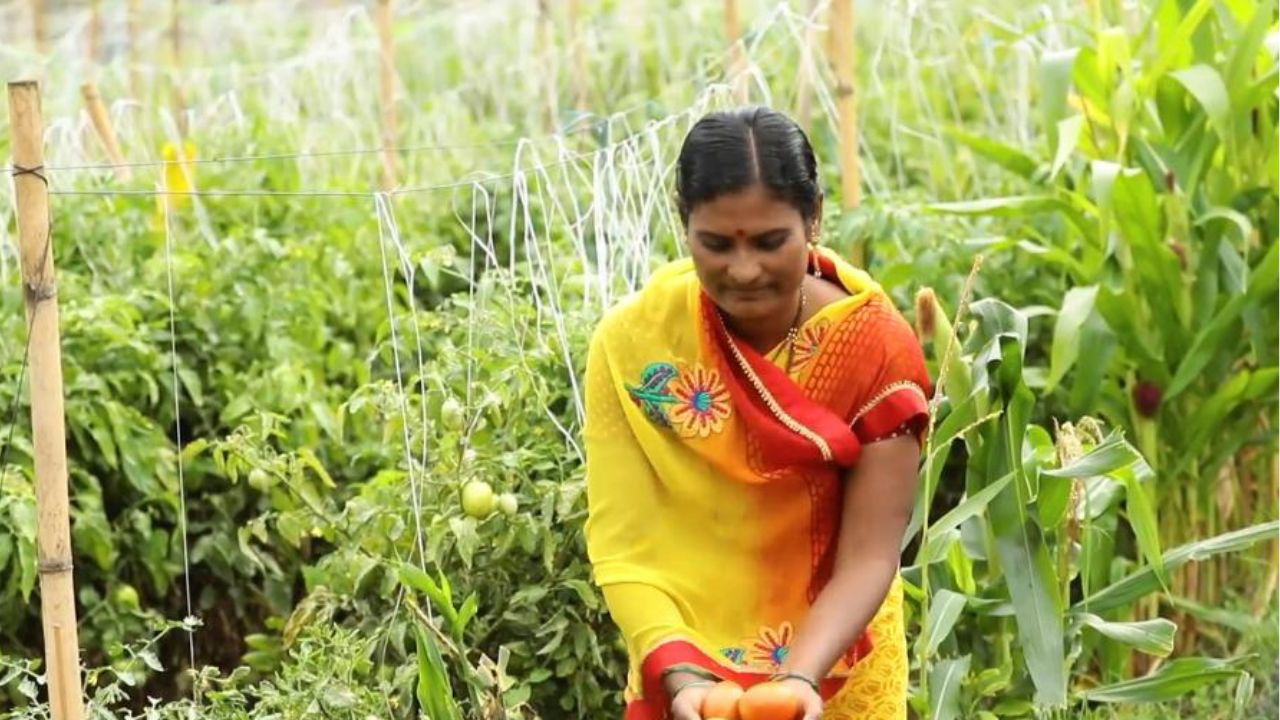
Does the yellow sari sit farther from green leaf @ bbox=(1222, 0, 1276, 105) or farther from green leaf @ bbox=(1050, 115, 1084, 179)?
green leaf @ bbox=(1222, 0, 1276, 105)

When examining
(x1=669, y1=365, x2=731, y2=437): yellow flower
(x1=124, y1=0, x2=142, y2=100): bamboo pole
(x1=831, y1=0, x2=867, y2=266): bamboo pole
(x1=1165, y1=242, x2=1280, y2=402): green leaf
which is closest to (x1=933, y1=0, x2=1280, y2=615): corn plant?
(x1=1165, y1=242, x2=1280, y2=402): green leaf

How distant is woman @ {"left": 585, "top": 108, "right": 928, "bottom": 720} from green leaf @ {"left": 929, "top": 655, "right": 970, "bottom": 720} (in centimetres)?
73

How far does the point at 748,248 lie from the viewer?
107 inches

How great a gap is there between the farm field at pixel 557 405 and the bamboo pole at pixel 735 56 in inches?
0.7

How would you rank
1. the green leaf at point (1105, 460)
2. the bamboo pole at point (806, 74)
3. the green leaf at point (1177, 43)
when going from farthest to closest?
the bamboo pole at point (806, 74) → the green leaf at point (1177, 43) → the green leaf at point (1105, 460)

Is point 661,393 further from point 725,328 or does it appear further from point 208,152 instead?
point 208,152

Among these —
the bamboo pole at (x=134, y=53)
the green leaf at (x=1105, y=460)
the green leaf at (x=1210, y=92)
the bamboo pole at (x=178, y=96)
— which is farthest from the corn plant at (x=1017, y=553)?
the bamboo pole at (x=134, y=53)

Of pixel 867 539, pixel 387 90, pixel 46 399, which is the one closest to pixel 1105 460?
pixel 867 539

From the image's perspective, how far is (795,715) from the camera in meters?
2.69

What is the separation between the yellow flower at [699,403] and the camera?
2904 mm

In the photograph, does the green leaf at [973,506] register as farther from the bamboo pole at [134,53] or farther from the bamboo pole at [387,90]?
the bamboo pole at [134,53]

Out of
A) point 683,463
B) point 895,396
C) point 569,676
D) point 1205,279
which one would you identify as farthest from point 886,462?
point 1205,279

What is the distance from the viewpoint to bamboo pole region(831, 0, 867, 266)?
4875 millimetres

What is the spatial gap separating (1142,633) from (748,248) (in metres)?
1.45
